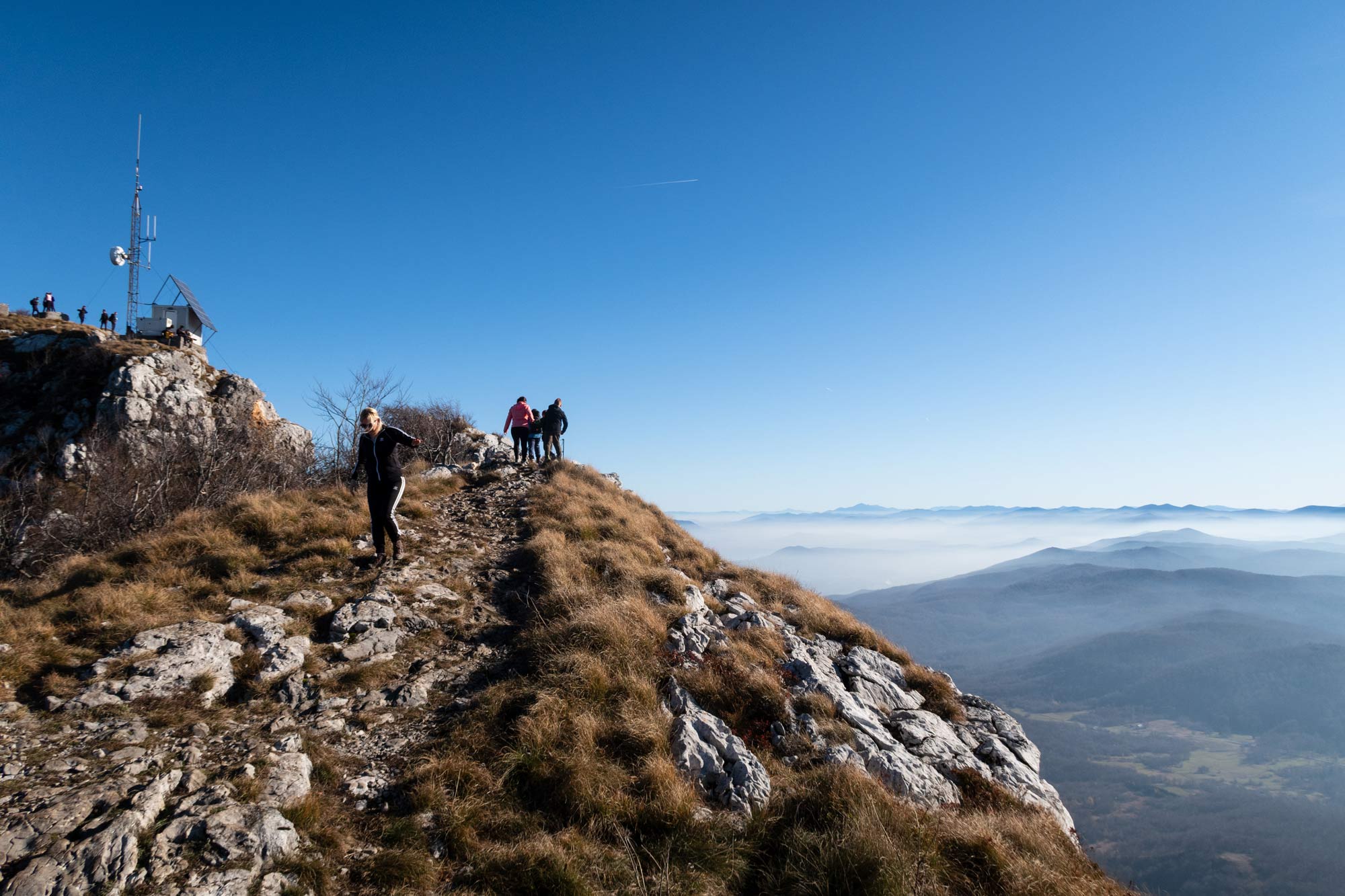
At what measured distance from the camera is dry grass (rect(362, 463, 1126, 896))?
4.83 metres

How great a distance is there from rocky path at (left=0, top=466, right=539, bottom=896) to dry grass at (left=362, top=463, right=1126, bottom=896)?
2.12ft

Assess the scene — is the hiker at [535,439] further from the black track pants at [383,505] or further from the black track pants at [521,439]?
the black track pants at [383,505]

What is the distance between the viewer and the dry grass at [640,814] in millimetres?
4828

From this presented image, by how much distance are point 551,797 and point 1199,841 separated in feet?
622

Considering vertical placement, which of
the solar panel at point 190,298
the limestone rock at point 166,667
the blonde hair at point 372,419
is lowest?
the limestone rock at point 166,667

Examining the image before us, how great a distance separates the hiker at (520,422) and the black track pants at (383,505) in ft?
37.2

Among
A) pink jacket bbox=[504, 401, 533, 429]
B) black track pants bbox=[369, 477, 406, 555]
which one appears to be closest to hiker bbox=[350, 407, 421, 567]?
black track pants bbox=[369, 477, 406, 555]

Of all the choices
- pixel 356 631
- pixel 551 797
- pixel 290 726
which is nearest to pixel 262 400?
pixel 356 631

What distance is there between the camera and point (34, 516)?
2105cm

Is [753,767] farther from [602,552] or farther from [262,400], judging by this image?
[262,400]

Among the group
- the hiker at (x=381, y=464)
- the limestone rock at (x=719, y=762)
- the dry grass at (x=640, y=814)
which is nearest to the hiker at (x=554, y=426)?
the hiker at (x=381, y=464)

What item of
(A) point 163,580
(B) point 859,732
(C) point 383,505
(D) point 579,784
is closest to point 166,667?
(A) point 163,580

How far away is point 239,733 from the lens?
20.2 feet

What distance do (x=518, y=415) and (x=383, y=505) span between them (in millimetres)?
11722
